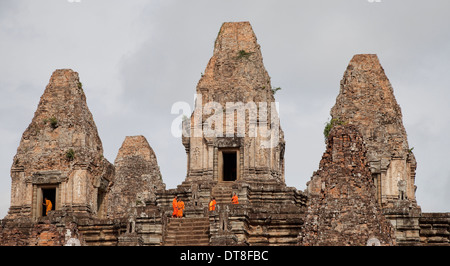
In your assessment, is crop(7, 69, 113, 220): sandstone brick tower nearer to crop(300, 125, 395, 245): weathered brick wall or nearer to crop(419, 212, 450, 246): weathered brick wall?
crop(419, 212, 450, 246): weathered brick wall

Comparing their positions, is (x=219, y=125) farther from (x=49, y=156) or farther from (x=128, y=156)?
(x=128, y=156)

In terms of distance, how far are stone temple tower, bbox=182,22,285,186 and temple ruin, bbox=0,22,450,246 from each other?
4 cm

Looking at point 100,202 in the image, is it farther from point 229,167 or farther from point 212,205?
point 229,167

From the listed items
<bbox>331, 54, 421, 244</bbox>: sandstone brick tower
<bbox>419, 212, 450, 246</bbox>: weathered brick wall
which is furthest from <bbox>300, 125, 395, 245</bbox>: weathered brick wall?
<bbox>331, 54, 421, 244</bbox>: sandstone brick tower

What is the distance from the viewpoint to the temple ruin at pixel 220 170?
3089cm

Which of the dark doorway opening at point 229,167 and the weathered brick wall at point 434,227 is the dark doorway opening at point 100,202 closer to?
the dark doorway opening at point 229,167

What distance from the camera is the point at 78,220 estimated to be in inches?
1303

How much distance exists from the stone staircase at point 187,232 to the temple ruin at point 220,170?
0.12 ft

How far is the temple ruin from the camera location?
3089 centimetres

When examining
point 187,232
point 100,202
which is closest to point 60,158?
point 100,202

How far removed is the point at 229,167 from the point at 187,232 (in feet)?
27.8

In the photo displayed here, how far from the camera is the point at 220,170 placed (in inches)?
1484

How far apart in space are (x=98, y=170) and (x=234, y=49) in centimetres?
781

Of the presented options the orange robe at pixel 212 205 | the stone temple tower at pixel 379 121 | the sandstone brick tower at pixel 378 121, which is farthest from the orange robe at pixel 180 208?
the stone temple tower at pixel 379 121
